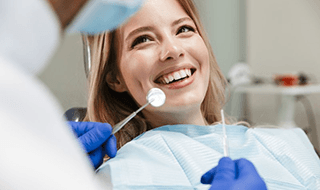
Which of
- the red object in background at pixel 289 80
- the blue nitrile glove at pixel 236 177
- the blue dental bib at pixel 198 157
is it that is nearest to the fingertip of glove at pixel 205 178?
the blue nitrile glove at pixel 236 177

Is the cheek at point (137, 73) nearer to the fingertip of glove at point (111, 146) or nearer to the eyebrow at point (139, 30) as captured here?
the eyebrow at point (139, 30)

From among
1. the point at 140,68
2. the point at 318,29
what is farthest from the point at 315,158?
the point at 318,29

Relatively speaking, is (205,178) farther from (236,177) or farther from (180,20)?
(180,20)

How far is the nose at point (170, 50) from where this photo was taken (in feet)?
3.42

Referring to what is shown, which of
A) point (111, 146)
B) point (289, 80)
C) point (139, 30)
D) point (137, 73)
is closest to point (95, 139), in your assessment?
point (111, 146)

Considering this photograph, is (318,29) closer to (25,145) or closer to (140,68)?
(140,68)

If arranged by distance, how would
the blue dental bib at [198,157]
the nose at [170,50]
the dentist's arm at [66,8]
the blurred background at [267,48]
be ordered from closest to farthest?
the dentist's arm at [66,8] → the blue dental bib at [198,157] → the nose at [170,50] → the blurred background at [267,48]

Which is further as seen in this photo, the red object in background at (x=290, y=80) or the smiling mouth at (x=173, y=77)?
the red object in background at (x=290, y=80)

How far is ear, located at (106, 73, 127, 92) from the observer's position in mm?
1183

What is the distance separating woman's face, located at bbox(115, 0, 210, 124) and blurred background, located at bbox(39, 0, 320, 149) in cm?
181

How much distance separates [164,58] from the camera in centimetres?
104

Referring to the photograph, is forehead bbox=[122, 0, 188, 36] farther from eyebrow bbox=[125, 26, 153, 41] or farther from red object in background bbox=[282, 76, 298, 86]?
red object in background bbox=[282, 76, 298, 86]

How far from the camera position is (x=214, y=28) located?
3.00m

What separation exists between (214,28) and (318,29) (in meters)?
0.97
